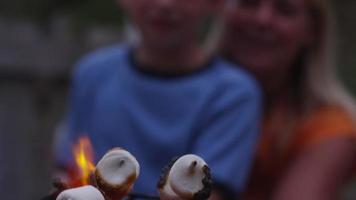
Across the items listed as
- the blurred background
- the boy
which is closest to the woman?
the boy

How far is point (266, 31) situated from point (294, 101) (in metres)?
0.21

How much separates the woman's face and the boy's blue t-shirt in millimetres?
218

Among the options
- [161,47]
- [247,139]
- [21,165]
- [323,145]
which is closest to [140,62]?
[161,47]

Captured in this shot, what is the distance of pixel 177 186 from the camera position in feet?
3.25

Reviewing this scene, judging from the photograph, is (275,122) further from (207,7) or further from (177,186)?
(177,186)

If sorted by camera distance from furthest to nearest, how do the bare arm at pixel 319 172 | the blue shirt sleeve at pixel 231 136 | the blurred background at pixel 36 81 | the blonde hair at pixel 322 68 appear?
the blurred background at pixel 36 81 → the blonde hair at pixel 322 68 → the bare arm at pixel 319 172 → the blue shirt sleeve at pixel 231 136

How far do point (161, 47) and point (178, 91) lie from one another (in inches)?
3.9

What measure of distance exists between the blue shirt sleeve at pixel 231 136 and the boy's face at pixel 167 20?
15 centimetres

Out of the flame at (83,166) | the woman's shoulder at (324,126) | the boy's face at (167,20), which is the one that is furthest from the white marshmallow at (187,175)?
the woman's shoulder at (324,126)

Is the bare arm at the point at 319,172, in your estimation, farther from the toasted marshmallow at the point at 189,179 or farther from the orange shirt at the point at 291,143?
the toasted marshmallow at the point at 189,179

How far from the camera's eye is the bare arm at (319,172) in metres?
2.30

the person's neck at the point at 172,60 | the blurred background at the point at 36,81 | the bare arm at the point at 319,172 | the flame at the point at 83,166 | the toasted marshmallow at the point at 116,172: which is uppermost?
the toasted marshmallow at the point at 116,172

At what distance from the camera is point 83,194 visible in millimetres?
939

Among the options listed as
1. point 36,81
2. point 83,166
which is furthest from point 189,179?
point 36,81
